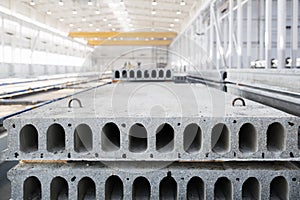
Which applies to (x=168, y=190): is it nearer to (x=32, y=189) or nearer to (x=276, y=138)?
(x=276, y=138)

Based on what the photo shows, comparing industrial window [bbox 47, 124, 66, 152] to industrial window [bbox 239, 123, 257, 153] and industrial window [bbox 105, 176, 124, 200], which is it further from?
industrial window [bbox 239, 123, 257, 153]

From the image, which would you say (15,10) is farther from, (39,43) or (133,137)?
(133,137)

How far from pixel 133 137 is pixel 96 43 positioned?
22.4 metres

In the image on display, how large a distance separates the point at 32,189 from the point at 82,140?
0.41m

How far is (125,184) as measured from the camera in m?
1.71

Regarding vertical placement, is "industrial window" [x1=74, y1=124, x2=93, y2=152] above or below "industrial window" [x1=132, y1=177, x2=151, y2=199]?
above

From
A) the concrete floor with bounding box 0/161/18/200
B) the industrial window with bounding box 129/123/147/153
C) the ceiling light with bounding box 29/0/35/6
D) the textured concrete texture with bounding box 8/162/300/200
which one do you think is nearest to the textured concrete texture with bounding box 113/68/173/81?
the concrete floor with bounding box 0/161/18/200

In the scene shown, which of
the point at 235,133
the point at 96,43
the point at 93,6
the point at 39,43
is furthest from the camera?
the point at 96,43

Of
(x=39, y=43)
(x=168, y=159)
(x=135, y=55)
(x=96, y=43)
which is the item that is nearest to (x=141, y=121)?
(x=168, y=159)

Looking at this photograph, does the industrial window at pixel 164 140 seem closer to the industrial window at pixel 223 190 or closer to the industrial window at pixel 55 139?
the industrial window at pixel 223 190

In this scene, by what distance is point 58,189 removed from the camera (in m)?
1.83

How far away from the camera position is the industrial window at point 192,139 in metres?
1.75

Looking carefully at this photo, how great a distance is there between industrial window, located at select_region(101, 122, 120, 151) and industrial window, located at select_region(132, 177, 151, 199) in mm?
258

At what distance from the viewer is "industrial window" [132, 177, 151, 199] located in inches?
71.1
